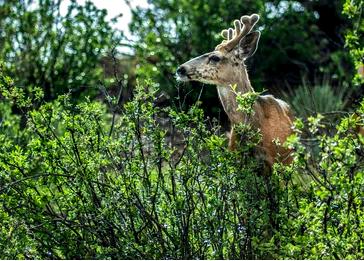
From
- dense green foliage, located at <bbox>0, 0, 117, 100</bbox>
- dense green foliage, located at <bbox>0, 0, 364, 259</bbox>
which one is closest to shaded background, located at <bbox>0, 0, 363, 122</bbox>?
dense green foliage, located at <bbox>0, 0, 117, 100</bbox>

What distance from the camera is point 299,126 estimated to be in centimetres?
493

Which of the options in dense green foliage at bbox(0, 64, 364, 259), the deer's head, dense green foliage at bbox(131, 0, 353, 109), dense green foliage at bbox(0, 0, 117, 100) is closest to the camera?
dense green foliage at bbox(0, 64, 364, 259)

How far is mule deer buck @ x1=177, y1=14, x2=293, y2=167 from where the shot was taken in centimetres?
729

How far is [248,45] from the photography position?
7.77m

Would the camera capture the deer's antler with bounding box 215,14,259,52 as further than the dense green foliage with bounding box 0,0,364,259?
Yes

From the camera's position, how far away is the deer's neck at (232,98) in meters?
7.39

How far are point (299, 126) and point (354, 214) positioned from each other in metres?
0.69

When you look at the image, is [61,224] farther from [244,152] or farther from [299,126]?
[299,126]

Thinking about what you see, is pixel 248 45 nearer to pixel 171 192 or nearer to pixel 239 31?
pixel 239 31

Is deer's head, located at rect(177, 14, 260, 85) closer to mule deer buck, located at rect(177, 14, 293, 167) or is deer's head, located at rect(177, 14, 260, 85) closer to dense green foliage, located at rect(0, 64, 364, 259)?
mule deer buck, located at rect(177, 14, 293, 167)

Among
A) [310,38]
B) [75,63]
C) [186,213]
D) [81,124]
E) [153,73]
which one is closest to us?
[186,213]

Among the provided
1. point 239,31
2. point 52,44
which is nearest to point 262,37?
point 52,44

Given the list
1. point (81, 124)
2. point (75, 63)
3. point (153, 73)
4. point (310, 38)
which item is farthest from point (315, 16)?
point (81, 124)

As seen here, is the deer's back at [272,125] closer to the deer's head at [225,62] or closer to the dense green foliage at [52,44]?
the deer's head at [225,62]
